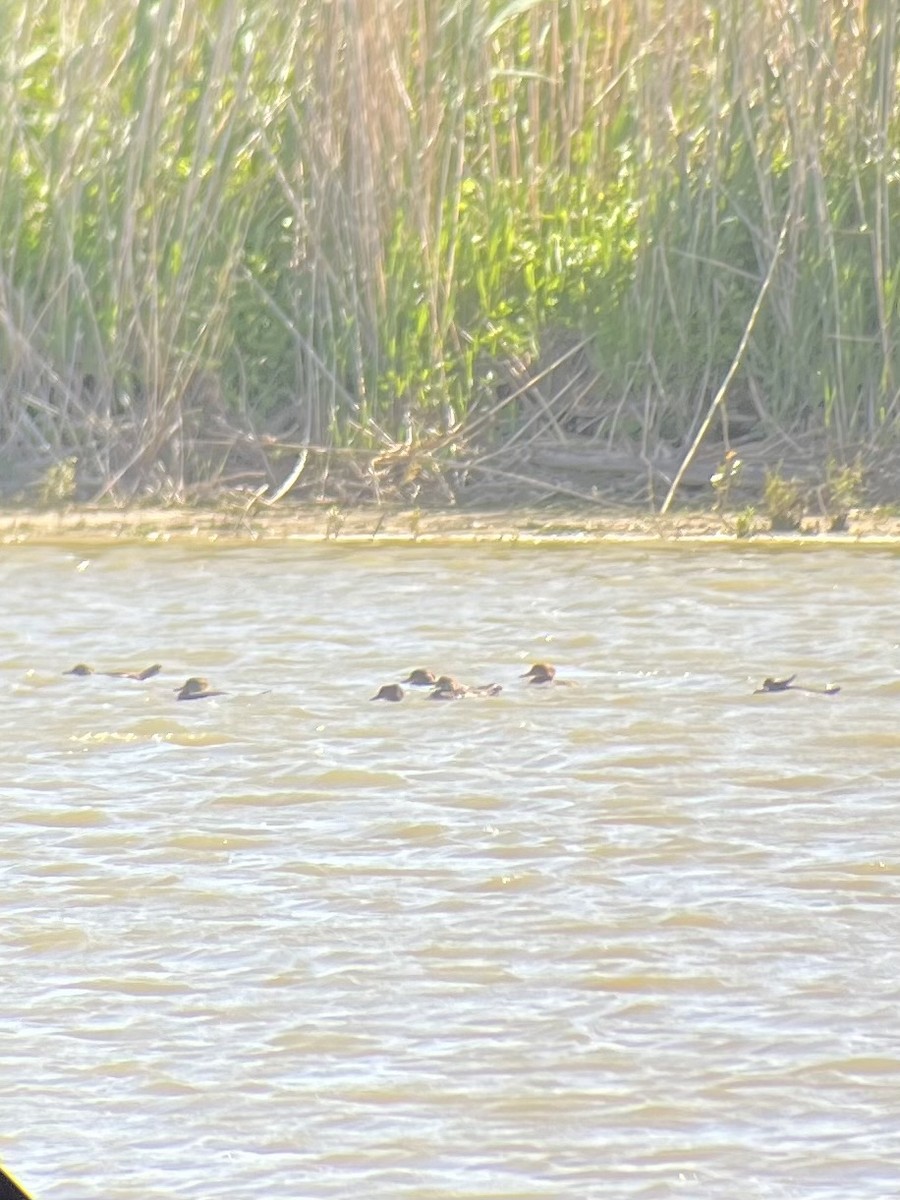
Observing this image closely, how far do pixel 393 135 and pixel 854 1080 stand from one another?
449cm

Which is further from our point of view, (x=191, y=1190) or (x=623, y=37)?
(x=623, y=37)

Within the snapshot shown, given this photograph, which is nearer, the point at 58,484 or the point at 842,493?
the point at 842,493

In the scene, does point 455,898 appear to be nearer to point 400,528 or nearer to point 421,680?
point 421,680

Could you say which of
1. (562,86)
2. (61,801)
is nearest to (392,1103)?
(61,801)

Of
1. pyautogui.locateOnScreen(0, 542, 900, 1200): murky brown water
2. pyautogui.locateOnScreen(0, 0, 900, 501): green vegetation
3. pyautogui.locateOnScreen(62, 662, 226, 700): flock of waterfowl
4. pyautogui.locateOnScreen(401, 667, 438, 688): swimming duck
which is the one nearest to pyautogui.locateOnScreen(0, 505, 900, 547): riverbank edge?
pyautogui.locateOnScreen(0, 0, 900, 501): green vegetation

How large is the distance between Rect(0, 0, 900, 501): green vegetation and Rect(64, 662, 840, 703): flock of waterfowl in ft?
6.64

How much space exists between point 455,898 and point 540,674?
4.74 feet

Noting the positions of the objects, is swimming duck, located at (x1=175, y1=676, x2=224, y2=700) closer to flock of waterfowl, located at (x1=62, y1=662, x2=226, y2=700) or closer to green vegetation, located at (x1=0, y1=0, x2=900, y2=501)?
flock of waterfowl, located at (x1=62, y1=662, x2=226, y2=700)

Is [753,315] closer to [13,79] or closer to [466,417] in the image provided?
[466,417]

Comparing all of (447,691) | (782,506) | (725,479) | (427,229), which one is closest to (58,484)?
(427,229)

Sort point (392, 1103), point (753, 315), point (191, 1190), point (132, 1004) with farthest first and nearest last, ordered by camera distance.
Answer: point (753, 315), point (132, 1004), point (392, 1103), point (191, 1190)

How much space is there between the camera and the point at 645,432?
278 inches

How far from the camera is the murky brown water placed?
2.73 m

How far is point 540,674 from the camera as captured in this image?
5.00 m
